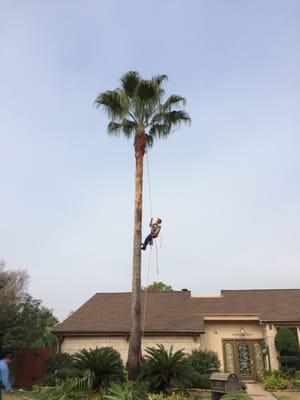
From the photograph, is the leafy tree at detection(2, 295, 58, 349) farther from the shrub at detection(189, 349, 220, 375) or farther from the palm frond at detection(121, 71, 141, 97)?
the palm frond at detection(121, 71, 141, 97)

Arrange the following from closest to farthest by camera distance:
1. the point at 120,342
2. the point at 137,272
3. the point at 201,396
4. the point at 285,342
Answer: the point at 201,396
the point at 137,272
the point at 285,342
the point at 120,342

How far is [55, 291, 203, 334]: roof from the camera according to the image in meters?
20.6

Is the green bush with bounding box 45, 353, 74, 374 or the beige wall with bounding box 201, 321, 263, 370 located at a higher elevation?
the beige wall with bounding box 201, 321, 263, 370

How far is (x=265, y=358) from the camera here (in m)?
20.8

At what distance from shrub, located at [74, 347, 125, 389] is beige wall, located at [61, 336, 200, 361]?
27.2ft

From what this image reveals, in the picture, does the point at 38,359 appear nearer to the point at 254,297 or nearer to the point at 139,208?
the point at 139,208

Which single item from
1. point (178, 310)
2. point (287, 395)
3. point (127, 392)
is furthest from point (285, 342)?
point (127, 392)

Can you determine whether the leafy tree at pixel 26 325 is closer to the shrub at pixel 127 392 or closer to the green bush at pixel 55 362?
the green bush at pixel 55 362

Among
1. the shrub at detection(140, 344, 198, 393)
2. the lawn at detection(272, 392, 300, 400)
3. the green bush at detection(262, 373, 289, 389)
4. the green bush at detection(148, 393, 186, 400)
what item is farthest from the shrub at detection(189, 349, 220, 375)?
the green bush at detection(148, 393, 186, 400)

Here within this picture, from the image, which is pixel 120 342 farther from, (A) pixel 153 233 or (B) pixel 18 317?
(A) pixel 153 233

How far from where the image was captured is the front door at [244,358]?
68.3 ft

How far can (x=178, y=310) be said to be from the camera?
75.0 ft

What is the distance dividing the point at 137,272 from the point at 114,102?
277 inches

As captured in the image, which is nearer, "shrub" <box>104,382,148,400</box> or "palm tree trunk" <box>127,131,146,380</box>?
"shrub" <box>104,382,148,400</box>
